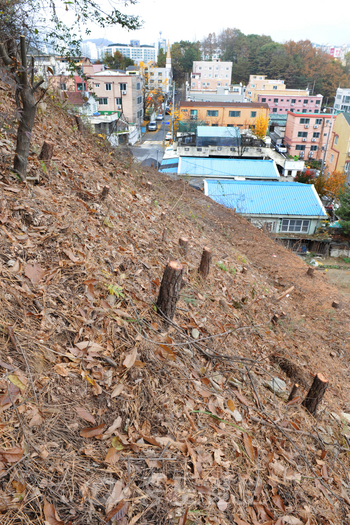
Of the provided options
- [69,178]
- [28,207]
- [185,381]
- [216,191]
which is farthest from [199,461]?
[216,191]

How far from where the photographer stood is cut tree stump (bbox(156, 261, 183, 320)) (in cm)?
335

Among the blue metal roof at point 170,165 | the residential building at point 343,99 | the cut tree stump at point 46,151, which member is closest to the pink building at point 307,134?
the residential building at point 343,99

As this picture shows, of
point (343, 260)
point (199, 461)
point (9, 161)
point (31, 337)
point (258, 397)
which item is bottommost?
point (343, 260)

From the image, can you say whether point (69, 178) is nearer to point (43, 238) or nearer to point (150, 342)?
point (43, 238)

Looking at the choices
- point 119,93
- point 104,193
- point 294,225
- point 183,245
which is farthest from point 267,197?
point 119,93

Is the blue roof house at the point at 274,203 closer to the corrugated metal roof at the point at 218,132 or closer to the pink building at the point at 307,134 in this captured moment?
the corrugated metal roof at the point at 218,132

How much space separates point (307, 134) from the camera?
35.1 meters

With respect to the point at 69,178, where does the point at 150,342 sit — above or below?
below

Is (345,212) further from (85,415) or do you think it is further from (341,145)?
(85,415)

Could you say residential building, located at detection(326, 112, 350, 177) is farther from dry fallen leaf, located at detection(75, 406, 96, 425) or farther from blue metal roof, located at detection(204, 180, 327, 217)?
dry fallen leaf, located at detection(75, 406, 96, 425)

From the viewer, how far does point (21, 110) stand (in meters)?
3.46

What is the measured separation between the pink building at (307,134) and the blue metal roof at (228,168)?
15397 millimetres

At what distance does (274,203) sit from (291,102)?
3539cm

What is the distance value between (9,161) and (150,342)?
3012 millimetres
